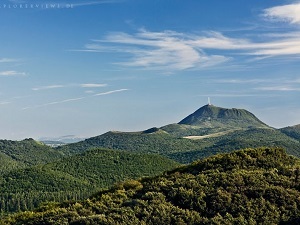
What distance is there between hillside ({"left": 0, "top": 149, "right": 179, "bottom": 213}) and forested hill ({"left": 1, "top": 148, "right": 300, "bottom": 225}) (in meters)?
116

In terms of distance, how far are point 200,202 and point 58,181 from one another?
153 m

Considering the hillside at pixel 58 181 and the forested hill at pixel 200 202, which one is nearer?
the forested hill at pixel 200 202

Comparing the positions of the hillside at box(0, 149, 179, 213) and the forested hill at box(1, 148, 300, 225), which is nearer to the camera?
the forested hill at box(1, 148, 300, 225)

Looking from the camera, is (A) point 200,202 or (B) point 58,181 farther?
(B) point 58,181

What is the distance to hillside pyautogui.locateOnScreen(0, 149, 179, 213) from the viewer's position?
482 feet

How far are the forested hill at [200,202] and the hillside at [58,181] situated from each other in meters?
116

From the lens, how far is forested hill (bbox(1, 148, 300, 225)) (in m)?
25.4

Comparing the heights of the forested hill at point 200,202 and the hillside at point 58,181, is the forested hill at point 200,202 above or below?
above

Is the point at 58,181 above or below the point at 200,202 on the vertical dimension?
below

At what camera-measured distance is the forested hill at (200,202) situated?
83.3 ft

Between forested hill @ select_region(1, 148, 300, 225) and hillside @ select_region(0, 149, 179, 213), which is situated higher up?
forested hill @ select_region(1, 148, 300, 225)

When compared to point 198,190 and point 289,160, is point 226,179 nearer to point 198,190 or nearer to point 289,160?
point 198,190

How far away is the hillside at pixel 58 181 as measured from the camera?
147 m

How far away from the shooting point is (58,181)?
17238 cm
